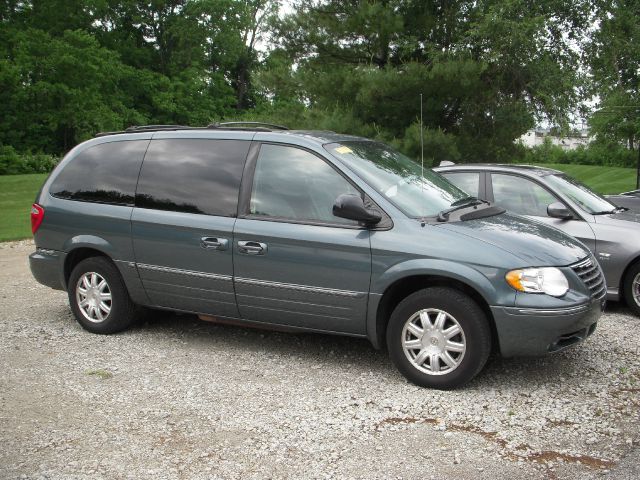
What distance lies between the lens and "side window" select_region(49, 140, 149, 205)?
19.9 ft

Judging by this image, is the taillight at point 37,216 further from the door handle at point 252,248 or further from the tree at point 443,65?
the tree at point 443,65

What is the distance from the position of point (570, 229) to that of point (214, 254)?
12.3 feet


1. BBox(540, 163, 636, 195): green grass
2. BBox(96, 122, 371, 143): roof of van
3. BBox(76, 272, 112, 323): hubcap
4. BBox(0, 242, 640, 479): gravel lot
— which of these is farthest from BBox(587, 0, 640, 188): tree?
BBox(76, 272, 112, 323): hubcap

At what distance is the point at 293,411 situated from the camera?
443 cm

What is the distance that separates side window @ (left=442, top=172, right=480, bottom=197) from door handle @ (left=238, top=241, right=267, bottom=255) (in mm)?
3195

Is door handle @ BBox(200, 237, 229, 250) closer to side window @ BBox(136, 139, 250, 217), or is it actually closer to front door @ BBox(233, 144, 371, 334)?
front door @ BBox(233, 144, 371, 334)

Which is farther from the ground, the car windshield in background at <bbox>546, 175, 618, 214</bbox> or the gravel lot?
the car windshield in background at <bbox>546, 175, 618, 214</bbox>

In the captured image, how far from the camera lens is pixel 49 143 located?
3978 centimetres

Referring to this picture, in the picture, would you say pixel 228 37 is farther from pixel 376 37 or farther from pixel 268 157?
pixel 268 157

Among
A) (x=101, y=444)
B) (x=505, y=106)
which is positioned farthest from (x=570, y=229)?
(x=505, y=106)

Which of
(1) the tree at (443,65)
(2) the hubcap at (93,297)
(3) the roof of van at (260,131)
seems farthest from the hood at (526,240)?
(1) the tree at (443,65)

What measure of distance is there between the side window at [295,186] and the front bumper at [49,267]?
2.19 m

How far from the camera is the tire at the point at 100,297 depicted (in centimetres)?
614

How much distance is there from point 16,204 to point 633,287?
20.9m
